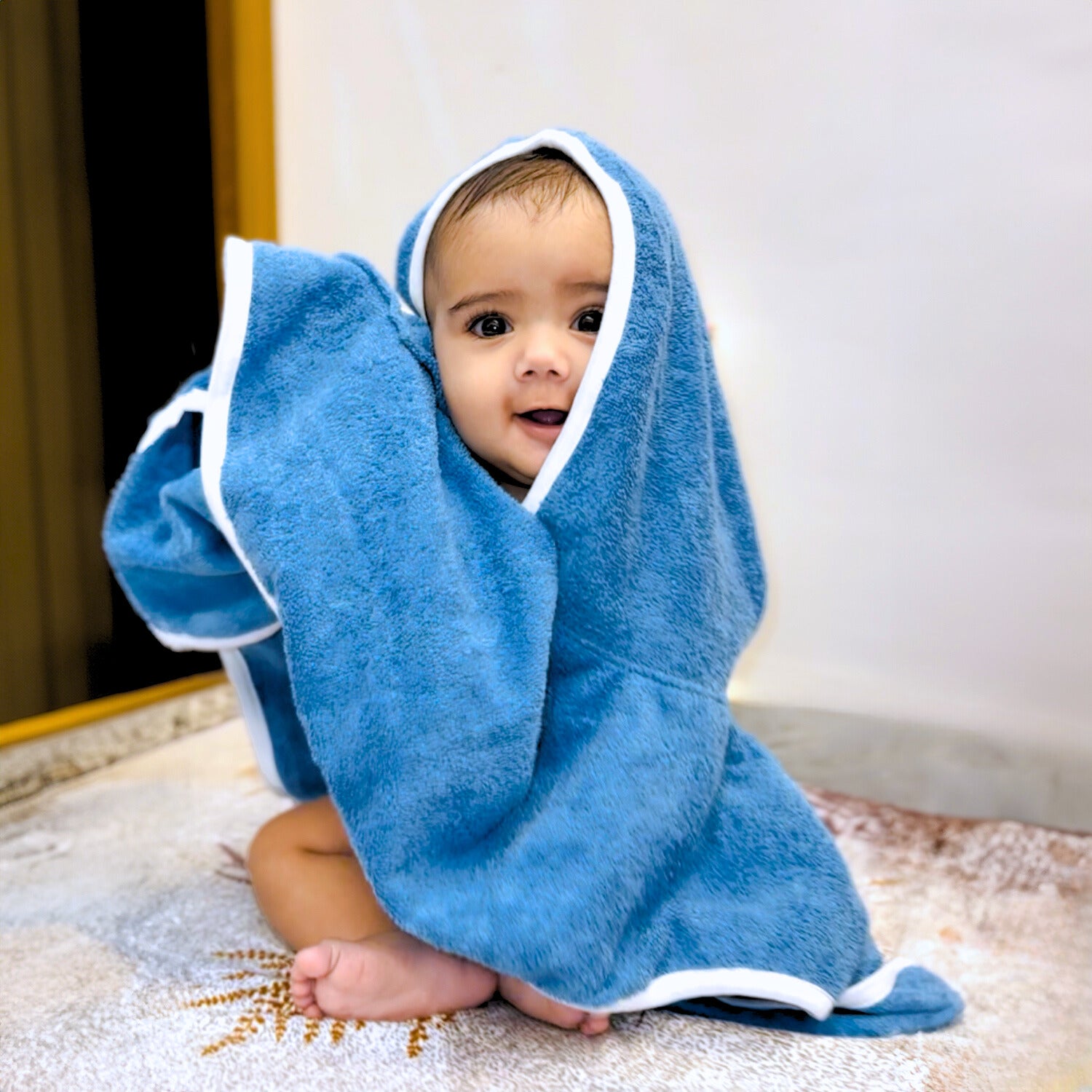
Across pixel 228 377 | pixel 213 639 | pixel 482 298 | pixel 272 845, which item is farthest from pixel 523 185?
pixel 272 845

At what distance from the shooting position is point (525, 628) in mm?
709

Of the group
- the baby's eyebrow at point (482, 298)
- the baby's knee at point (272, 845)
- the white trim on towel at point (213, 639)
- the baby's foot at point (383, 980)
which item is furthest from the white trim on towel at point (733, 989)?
the baby's eyebrow at point (482, 298)

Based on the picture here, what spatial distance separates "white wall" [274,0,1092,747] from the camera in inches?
41.2

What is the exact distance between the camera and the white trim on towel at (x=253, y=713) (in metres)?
0.86

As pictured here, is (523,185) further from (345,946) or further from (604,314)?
(345,946)

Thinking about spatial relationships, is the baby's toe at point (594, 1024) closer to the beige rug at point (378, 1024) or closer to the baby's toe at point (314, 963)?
the beige rug at point (378, 1024)

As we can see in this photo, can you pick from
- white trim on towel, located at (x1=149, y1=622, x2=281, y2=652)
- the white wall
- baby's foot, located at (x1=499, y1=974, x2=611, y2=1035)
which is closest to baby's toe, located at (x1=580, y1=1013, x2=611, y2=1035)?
baby's foot, located at (x1=499, y1=974, x2=611, y2=1035)

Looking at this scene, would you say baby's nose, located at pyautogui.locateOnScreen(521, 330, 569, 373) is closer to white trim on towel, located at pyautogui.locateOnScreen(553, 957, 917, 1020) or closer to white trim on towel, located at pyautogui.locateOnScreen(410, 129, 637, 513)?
white trim on towel, located at pyautogui.locateOnScreen(410, 129, 637, 513)

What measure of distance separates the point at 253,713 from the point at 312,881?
6.8 inches

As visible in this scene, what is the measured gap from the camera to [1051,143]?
40.1 inches

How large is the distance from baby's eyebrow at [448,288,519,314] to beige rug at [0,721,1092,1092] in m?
0.51

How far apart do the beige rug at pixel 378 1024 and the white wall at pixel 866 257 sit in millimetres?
243

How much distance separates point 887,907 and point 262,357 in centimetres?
72

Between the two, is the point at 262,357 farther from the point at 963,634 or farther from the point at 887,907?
the point at 963,634
